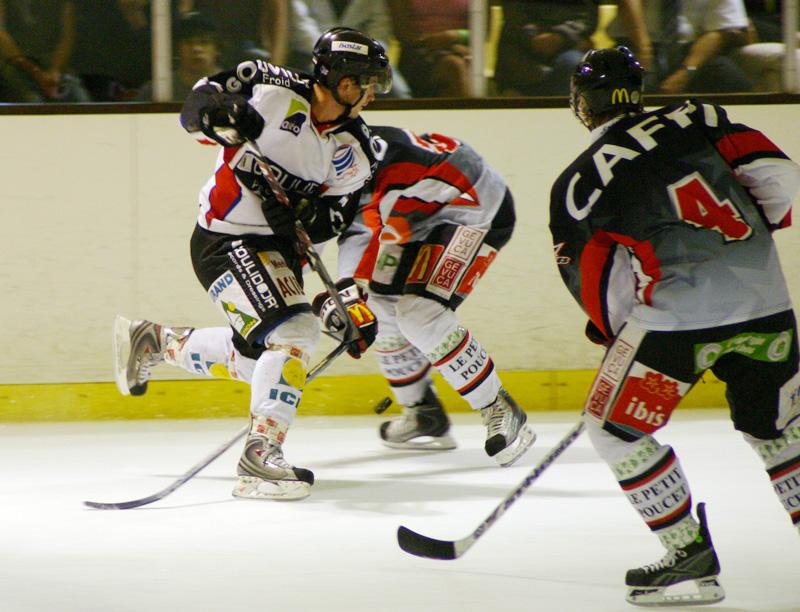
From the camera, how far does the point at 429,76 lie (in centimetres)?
433

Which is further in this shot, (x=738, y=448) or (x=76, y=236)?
(x=76, y=236)

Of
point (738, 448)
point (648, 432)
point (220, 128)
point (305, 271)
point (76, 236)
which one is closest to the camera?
point (648, 432)

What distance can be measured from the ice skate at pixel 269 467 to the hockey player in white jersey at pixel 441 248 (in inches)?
19.6

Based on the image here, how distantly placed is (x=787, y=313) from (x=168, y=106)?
271 centimetres

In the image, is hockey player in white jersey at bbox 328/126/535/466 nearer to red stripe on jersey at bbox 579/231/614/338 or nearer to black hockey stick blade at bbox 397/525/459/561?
black hockey stick blade at bbox 397/525/459/561

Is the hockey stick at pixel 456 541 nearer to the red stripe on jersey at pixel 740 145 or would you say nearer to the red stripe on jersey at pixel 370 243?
the red stripe on jersey at pixel 740 145

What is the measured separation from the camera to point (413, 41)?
433cm

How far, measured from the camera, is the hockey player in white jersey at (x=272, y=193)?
2.94 meters

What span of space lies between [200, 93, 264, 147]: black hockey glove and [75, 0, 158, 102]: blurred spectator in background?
1429 millimetres

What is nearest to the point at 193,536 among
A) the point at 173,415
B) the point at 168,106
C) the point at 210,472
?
the point at 210,472

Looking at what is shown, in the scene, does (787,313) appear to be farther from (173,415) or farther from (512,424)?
(173,415)

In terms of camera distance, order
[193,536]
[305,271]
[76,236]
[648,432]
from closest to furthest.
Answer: [648,432] → [193,536] → [305,271] → [76,236]

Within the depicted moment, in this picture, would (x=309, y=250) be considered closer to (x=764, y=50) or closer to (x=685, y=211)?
(x=685, y=211)

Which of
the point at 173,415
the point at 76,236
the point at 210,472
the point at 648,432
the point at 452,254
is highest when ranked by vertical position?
the point at 648,432
